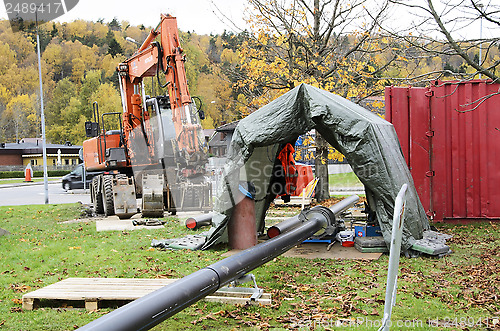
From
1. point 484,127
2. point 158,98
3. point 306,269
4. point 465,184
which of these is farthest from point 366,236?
point 158,98

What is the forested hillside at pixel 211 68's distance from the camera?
1520 cm

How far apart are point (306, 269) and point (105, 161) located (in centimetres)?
968

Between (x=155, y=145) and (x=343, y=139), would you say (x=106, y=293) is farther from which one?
(x=155, y=145)

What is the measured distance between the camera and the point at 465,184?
10.7m

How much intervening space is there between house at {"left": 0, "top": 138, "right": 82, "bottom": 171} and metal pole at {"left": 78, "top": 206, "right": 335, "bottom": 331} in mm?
57626

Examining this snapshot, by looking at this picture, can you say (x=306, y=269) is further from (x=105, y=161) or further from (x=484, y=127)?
(x=105, y=161)

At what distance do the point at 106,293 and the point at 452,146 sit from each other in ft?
27.6

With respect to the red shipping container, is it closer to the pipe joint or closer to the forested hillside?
the forested hillside

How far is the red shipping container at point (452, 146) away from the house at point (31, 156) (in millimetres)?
54702

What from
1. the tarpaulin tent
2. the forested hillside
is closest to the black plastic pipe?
the tarpaulin tent

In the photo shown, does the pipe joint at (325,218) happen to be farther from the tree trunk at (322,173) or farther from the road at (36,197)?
the road at (36,197)

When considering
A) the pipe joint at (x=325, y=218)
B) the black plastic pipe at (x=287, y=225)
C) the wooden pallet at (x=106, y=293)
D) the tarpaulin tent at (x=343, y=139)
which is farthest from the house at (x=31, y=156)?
the wooden pallet at (x=106, y=293)

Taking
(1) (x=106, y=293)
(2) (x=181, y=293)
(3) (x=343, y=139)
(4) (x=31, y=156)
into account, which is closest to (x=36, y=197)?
(3) (x=343, y=139)

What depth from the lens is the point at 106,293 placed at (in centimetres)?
553
